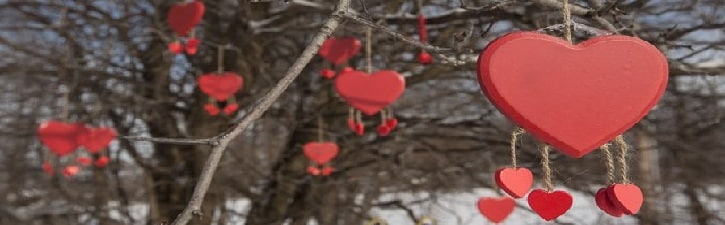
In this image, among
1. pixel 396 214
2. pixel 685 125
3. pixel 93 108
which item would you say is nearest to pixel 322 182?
pixel 396 214

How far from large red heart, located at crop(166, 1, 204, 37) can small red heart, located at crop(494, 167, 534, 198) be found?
6.26ft

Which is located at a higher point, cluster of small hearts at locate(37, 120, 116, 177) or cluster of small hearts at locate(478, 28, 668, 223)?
cluster of small hearts at locate(478, 28, 668, 223)

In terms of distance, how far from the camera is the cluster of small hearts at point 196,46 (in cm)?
280

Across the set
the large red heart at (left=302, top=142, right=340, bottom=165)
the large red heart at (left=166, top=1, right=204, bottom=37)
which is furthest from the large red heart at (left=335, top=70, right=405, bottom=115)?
the large red heart at (left=302, top=142, right=340, bottom=165)

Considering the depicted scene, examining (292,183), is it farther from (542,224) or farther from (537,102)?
(537,102)

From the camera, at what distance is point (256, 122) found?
155 inches

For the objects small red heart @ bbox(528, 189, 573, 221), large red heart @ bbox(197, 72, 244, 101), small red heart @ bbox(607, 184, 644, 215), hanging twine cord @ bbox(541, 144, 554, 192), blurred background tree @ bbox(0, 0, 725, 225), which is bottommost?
blurred background tree @ bbox(0, 0, 725, 225)

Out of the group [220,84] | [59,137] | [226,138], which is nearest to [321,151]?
[220,84]

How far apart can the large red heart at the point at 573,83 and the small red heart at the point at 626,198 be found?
0.08m

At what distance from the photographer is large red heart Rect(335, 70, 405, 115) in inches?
88.8

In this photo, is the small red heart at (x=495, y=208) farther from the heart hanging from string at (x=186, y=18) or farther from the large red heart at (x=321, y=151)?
the heart hanging from string at (x=186, y=18)

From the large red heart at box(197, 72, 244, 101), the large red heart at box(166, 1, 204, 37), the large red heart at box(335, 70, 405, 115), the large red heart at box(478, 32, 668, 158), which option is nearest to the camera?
the large red heart at box(478, 32, 668, 158)

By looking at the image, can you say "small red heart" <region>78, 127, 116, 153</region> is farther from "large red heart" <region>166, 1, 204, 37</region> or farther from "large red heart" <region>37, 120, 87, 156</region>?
"large red heart" <region>166, 1, 204, 37</region>

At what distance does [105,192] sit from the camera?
4250 millimetres
